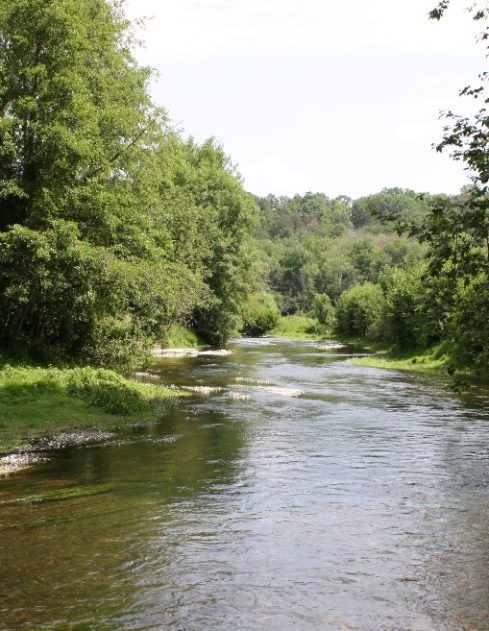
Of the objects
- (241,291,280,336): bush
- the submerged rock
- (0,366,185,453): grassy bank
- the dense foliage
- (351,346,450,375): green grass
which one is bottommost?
(351,346,450,375): green grass

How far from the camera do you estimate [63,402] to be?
78.5 ft

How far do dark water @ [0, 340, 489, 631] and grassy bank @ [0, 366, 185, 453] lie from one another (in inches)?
76.8

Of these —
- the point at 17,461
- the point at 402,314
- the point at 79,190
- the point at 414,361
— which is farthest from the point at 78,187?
the point at 402,314

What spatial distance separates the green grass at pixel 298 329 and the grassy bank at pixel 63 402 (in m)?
84.9

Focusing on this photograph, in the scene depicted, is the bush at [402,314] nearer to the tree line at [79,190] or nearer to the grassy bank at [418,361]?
the grassy bank at [418,361]

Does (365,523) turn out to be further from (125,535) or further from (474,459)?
(474,459)

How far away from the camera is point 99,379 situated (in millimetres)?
26672

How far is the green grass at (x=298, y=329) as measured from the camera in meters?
114

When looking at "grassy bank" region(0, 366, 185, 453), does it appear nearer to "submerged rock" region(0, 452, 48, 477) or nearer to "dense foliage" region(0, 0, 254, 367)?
"submerged rock" region(0, 452, 48, 477)

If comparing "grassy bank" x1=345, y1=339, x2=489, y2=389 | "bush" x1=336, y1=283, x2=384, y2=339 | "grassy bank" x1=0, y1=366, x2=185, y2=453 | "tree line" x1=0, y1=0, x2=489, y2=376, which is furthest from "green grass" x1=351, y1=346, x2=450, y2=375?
"grassy bank" x1=0, y1=366, x2=185, y2=453

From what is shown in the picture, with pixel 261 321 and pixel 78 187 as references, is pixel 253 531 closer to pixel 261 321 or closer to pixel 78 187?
pixel 78 187

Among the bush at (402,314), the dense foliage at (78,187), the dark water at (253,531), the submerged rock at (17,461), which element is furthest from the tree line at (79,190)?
the bush at (402,314)

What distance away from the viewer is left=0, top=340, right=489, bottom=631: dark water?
9.04 meters

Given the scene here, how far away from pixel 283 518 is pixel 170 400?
16.2m
